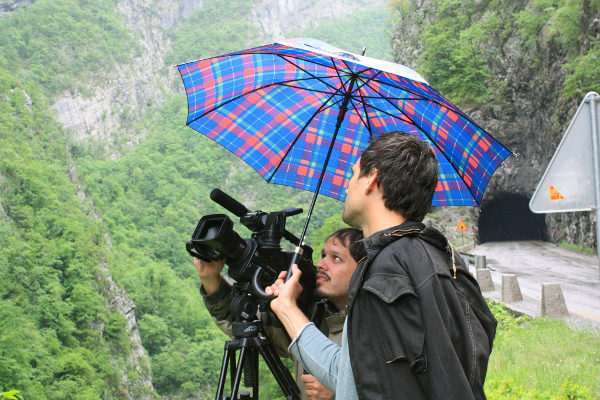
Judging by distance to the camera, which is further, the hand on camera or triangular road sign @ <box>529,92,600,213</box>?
triangular road sign @ <box>529,92,600,213</box>

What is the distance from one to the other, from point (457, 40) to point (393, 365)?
3145 centimetres

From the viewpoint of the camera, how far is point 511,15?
27.6 metres

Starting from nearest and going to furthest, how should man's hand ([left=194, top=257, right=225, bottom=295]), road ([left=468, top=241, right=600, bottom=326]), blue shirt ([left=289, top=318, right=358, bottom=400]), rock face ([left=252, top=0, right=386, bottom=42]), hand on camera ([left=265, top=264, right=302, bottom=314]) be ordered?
blue shirt ([left=289, top=318, right=358, bottom=400]) < hand on camera ([left=265, top=264, right=302, bottom=314]) < man's hand ([left=194, top=257, right=225, bottom=295]) < road ([left=468, top=241, right=600, bottom=326]) < rock face ([left=252, top=0, right=386, bottom=42])

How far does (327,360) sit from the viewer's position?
1564mm

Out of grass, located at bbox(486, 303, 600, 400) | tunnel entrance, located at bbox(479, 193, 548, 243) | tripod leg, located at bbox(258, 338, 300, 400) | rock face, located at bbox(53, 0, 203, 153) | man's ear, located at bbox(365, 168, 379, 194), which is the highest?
rock face, located at bbox(53, 0, 203, 153)

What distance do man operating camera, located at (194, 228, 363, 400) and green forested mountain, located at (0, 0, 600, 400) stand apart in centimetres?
1533

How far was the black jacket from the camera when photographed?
133cm

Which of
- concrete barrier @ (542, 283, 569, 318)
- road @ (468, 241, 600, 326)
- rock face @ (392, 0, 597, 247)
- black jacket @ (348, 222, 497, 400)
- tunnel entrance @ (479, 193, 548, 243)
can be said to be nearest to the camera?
black jacket @ (348, 222, 497, 400)

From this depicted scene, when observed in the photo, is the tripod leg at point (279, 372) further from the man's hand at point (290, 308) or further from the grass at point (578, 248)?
the grass at point (578, 248)

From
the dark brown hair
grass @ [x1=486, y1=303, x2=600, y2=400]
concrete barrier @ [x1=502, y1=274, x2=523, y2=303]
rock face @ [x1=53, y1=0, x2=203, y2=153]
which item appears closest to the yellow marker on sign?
grass @ [x1=486, y1=303, x2=600, y2=400]

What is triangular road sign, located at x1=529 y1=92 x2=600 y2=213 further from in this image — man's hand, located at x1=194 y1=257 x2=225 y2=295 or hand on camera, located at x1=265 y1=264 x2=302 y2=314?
hand on camera, located at x1=265 y1=264 x2=302 y2=314

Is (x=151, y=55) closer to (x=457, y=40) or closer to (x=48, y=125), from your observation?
(x=48, y=125)

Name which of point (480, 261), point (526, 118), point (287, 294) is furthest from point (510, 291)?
point (526, 118)

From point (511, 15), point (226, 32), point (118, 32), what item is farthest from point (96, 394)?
point (226, 32)
